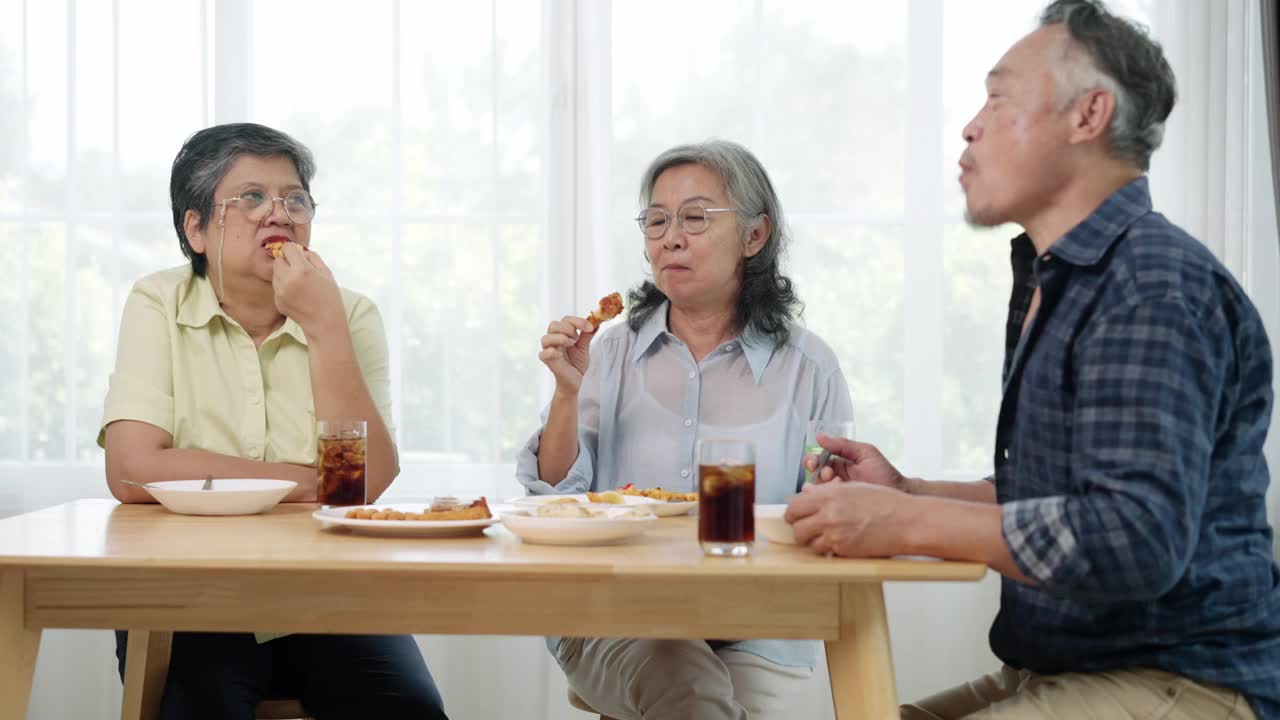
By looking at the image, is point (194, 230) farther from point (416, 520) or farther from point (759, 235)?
point (759, 235)

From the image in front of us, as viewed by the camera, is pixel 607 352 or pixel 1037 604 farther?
pixel 607 352

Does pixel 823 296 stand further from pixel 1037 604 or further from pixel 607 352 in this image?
pixel 1037 604

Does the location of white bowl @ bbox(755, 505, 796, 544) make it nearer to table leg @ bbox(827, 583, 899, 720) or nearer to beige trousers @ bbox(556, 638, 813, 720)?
table leg @ bbox(827, 583, 899, 720)

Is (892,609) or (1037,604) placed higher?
(1037,604)

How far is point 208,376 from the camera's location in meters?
2.23

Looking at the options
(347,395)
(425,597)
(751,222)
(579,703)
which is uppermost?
(751,222)

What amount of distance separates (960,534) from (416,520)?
72 centimetres

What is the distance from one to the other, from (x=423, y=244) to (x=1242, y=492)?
8.32 feet

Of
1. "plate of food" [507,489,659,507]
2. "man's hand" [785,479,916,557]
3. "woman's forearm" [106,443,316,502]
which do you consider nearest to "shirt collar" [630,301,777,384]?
"plate of food" [507,489,659,507]

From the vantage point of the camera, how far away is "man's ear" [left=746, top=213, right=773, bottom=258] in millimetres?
2546

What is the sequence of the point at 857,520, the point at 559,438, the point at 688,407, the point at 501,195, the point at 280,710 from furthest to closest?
the point at 501,195
the point at 688,407
the point at 559,438
the point at 280,710
the point at 857,520

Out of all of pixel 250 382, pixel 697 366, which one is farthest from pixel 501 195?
pixel 250 382

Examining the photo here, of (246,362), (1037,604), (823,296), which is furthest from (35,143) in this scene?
(1037,604)

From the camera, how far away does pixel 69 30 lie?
347 centimetres
